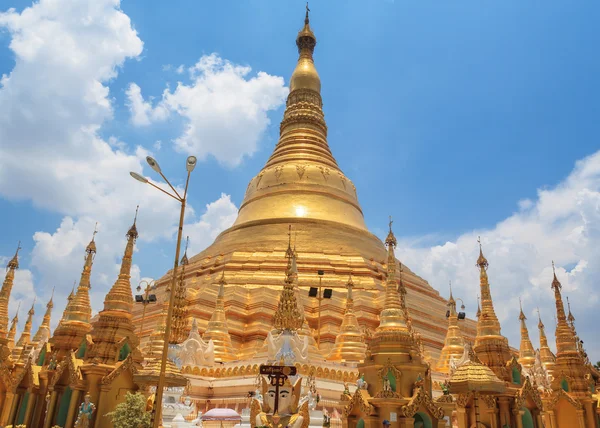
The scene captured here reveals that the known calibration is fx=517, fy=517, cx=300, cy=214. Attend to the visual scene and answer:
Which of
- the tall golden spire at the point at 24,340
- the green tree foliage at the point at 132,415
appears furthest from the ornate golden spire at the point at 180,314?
the green tree foliage at the point at 132,415

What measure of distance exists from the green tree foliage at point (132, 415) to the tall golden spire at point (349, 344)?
12.6 m

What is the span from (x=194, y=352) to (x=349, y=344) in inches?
275

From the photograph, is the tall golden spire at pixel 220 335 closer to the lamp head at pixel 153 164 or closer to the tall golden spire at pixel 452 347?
the tall golden spire at pixel 452 347

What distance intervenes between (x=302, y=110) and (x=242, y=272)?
18.0 metres

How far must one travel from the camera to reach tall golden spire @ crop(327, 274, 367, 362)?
76.5ft

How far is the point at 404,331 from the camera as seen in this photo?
1423 cm

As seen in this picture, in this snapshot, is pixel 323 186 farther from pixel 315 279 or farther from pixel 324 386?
pixel 324 386

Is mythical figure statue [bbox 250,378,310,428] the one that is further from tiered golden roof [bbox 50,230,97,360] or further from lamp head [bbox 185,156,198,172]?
tiered golden roof [bbox 50,230,97,360]

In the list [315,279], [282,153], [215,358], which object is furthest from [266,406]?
[282,153]

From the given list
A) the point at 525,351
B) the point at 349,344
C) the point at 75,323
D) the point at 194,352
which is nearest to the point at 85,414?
the point at 75,323

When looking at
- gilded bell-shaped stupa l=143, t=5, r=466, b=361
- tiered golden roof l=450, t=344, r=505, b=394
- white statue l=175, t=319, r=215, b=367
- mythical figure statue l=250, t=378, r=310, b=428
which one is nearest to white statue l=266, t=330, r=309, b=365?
gilded bell-shaped stupa l=143, t=5, r=466, b=361

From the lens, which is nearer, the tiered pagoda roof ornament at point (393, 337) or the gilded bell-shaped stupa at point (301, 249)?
the tiered pagoda roof ornament at point (393, 337)

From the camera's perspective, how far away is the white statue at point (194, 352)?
21688 mm

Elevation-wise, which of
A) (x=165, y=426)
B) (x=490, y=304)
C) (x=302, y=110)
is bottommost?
(x=165, y=426)
